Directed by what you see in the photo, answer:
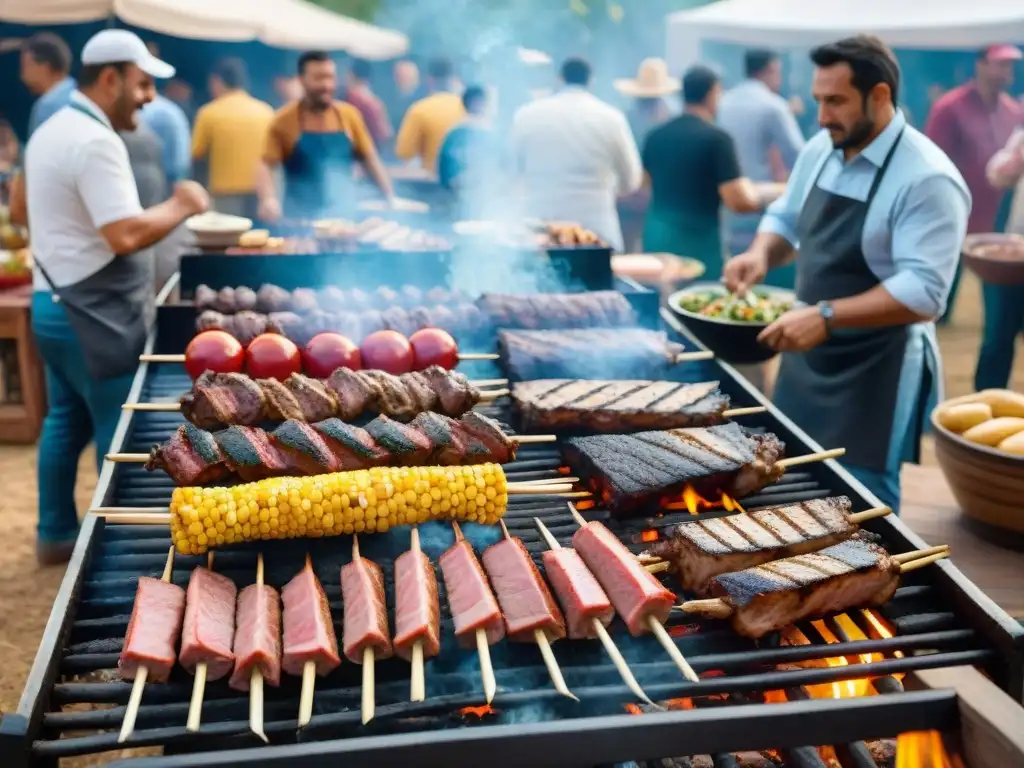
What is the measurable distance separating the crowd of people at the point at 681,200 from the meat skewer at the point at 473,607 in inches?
97.4

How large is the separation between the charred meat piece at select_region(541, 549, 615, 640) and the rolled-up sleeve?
266 cm

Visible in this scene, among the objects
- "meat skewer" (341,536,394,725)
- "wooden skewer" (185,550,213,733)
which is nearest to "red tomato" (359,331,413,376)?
"meat skewer" (341,536,394,725)

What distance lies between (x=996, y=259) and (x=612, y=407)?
5.59m

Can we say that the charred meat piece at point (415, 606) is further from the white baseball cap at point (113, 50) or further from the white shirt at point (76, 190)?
the white baseball cap at point (113, 50)

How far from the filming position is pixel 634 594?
269 cm

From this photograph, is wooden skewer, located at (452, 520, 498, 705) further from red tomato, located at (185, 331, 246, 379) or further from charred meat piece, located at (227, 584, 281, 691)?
red tomato, located at (185, 331, 246, 379)

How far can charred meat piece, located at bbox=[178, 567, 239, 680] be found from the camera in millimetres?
2438

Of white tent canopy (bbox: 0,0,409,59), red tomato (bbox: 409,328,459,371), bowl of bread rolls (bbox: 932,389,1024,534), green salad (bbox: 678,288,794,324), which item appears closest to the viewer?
bowl of bread rolls (bbox: 932,389,1024,534)

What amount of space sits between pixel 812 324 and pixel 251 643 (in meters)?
3.33

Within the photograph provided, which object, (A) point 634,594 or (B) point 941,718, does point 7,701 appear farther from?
(B) point 941,718

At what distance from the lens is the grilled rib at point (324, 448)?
133 inches

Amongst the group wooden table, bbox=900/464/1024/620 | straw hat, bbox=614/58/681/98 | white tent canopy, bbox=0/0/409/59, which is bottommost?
wooden table, bbox=900/464/1024/620

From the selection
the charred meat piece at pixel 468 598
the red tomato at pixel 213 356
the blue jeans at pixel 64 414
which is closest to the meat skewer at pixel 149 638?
the charred meat piece at pixel 468 598

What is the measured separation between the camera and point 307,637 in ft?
8.19
